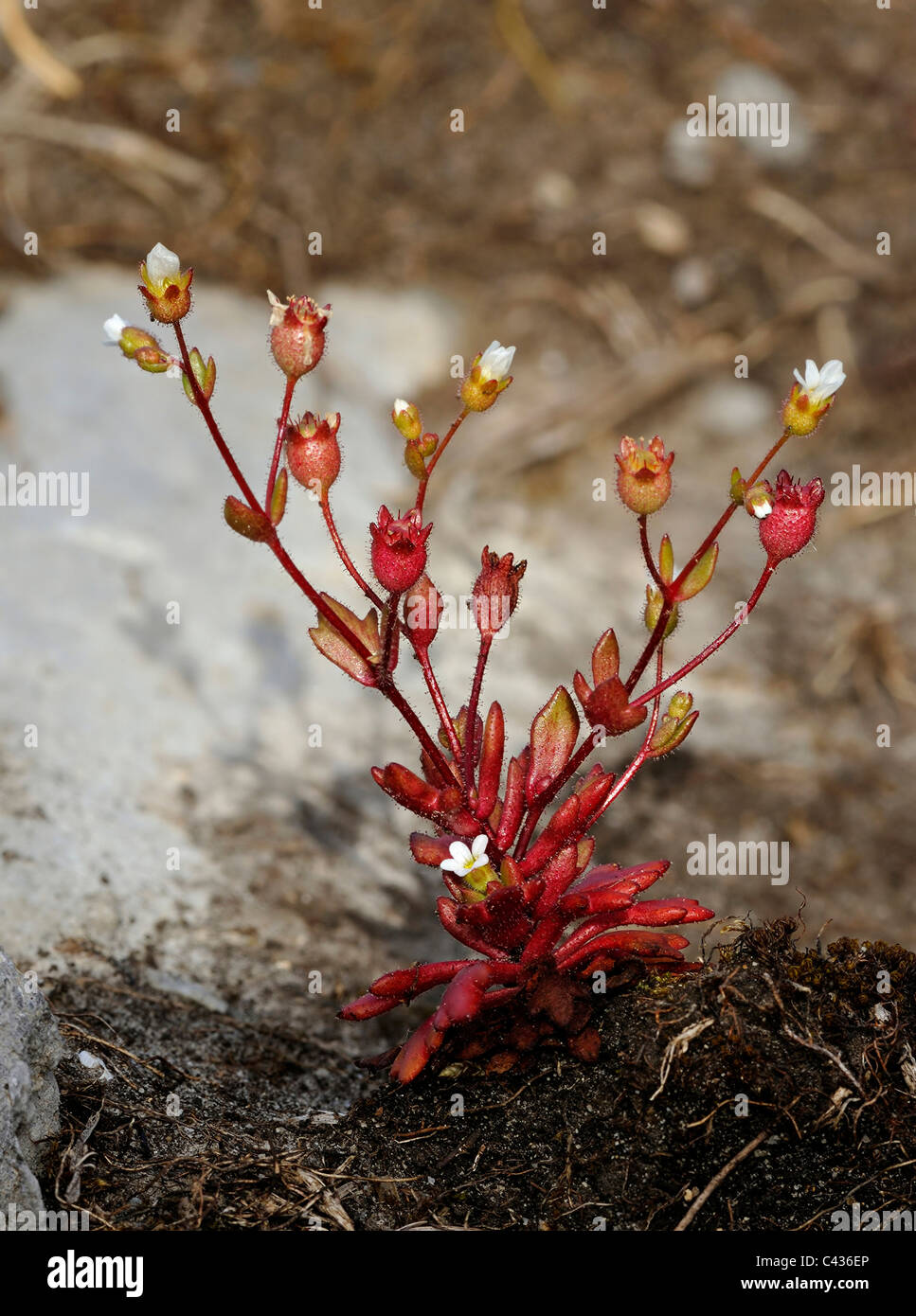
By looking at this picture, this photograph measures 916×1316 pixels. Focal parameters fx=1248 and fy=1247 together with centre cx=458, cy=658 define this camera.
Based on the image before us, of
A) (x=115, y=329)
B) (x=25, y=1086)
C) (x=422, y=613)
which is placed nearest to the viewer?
(x=25, y=1086)

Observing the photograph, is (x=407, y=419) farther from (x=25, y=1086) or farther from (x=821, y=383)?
(x=25, y=1086)

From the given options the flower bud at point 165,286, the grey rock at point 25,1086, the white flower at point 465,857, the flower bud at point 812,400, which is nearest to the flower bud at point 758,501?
the flower bud at point 812,400

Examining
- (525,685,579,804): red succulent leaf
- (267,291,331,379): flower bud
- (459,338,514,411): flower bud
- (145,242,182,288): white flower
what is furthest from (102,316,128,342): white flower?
(525,685,579,804): red succulent leaf

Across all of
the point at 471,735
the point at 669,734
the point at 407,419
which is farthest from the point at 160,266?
the point at 669,734

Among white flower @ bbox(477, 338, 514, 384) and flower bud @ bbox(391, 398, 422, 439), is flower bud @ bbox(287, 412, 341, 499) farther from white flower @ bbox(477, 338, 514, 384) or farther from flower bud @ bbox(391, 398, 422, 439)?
white flower @ bbox(477, 338, 514, 384)

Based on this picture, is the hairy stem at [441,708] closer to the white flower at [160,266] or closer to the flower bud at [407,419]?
the flower bud at [407,419]

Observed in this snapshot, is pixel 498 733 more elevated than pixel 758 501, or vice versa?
pixel 758 501

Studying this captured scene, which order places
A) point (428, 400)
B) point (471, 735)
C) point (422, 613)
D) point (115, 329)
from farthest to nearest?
point (428, 400)
point (471, 735)
point (422, 613)
point (115, 329)
